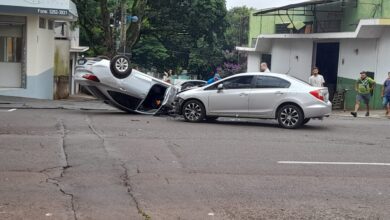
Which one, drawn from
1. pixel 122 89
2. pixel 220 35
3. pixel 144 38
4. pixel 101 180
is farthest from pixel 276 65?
pixel 101 180

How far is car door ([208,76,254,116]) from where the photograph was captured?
50.3 ft

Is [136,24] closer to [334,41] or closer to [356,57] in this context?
[334,41]

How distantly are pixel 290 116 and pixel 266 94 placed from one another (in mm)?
826

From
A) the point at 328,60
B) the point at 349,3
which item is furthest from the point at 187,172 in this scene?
the point at 328,60

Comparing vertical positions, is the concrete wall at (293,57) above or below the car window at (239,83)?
above

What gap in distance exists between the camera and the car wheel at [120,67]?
16678 millimetres

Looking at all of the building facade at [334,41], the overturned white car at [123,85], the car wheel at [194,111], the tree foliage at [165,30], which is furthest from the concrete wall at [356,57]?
the car wheel at [194,111]

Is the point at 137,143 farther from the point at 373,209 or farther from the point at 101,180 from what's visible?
the point at 373,209

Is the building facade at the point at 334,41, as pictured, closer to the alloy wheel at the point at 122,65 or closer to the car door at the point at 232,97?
the car door at the point at 232,97

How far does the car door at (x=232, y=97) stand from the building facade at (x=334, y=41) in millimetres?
10354

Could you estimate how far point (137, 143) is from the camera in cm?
1148

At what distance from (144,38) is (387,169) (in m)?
36.8

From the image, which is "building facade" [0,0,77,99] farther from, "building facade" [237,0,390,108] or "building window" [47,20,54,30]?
"building facade" [237,0,390,108]

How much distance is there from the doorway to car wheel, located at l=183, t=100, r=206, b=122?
52.0 feet
